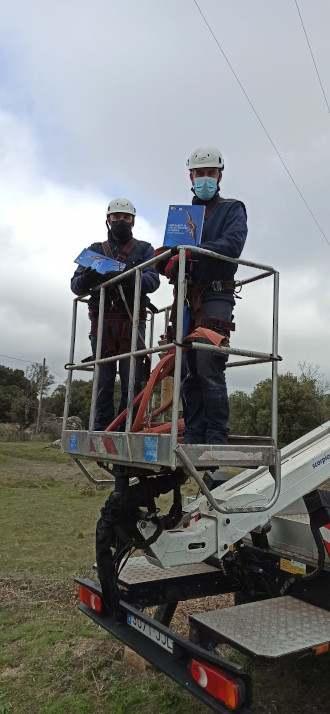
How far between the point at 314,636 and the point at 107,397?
8.09 ft

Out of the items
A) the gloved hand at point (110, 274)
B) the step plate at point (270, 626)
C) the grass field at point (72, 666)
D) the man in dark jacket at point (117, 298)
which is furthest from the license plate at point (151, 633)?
the gloved hand at point (110, 274)

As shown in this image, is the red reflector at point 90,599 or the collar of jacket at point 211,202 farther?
the collar of jacket at point 211,202

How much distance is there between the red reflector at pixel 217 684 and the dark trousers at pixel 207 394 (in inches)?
56.4

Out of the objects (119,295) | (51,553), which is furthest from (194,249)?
(51,553)

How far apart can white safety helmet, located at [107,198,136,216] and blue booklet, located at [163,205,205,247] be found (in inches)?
52.6

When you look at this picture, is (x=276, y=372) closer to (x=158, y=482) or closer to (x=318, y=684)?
(x=158, y=482)

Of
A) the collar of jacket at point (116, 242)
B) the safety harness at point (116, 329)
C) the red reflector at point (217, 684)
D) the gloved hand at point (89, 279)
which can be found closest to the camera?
the red reflector at point (217, 684)

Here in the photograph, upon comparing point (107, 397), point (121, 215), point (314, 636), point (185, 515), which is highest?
point (121, 215)

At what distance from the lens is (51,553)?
8688mm

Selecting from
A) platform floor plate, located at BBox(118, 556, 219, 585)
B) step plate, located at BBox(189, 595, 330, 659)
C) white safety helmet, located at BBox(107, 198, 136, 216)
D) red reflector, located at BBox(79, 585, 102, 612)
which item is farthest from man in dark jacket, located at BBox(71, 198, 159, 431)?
step plate, located at BBox(189, 595, 330, 659)

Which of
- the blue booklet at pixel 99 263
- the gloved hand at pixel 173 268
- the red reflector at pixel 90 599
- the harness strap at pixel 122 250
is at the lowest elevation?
the red reflector at pixel 90 599

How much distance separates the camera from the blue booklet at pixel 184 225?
12.7 ft

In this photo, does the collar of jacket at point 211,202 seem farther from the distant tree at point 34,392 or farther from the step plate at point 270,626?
the distant tree at point 34,392

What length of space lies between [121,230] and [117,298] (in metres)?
0.71
